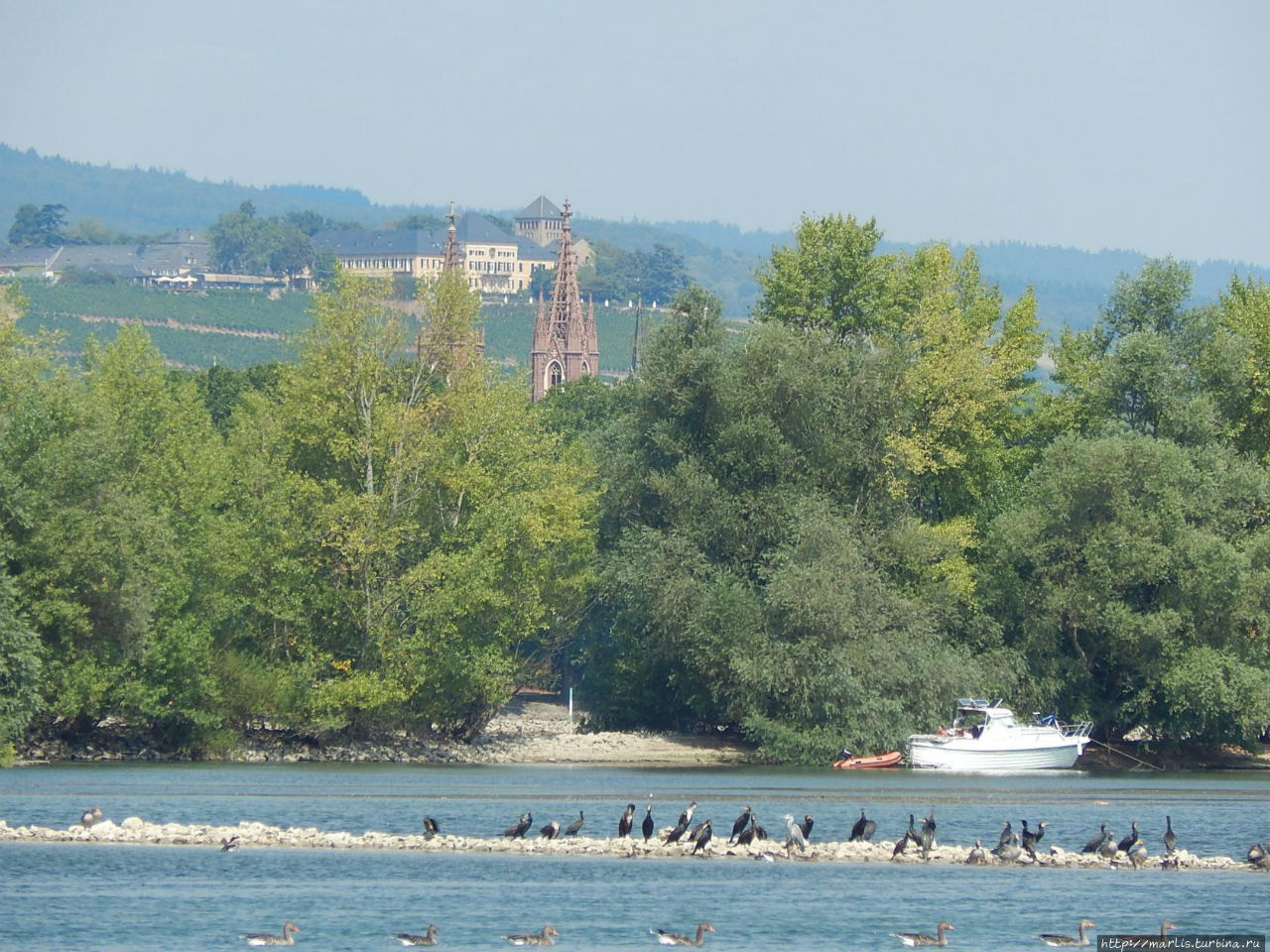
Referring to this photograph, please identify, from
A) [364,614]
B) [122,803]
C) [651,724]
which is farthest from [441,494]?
[122,803]

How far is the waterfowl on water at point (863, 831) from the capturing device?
134 ft

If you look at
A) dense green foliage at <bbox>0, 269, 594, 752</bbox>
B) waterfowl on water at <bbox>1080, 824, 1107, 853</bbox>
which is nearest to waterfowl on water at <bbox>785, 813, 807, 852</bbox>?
waterfowl on water at <bbox>1080, 824, 1107, 853</bbox>

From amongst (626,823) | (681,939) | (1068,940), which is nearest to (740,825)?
(626,823)

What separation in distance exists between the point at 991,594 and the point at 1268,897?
29.3 m

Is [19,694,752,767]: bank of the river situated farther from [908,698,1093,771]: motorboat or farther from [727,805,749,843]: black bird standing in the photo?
[727,805,749,843]: black bird standing

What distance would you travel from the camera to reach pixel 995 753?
6219 cm

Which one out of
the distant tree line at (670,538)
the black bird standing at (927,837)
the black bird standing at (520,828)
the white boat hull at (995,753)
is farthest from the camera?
the white boat hull at (995,753)

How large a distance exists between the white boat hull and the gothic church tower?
414 ft

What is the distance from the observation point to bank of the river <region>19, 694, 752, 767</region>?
59438 millimetres

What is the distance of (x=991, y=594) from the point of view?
65.2 m

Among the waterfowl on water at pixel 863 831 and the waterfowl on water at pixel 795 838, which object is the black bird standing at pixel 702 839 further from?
the waterfowl on water at pixel 863 831

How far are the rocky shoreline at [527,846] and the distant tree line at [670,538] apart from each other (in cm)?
1623

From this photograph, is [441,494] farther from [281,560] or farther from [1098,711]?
[1098,711]

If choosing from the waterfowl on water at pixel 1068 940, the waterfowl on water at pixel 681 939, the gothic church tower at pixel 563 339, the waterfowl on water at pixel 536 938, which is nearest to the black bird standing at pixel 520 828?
the waterfowl on water at pixel 536 938
